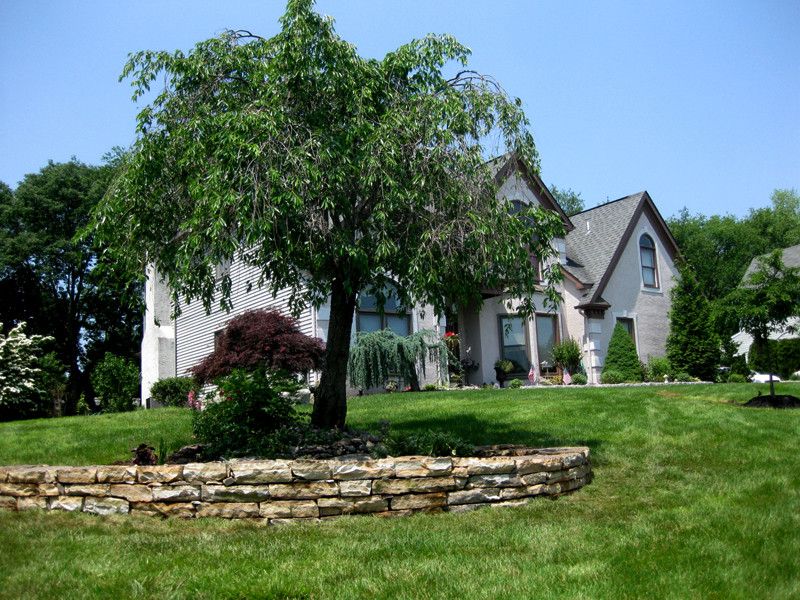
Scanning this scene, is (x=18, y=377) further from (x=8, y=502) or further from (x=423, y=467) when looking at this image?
(x=423, y=467)

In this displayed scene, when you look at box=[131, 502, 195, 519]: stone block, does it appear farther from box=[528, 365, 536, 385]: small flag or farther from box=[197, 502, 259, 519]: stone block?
box=[528, 365, 536, 385]: small flag

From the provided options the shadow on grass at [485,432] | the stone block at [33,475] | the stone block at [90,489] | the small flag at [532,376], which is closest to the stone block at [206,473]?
the stone block at [90,489]

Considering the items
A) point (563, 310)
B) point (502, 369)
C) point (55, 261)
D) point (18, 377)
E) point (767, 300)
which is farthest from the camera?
point (55, 261)

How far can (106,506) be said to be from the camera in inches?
274

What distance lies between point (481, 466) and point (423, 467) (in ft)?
1.87

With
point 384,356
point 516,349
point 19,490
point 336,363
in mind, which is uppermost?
point 516,349

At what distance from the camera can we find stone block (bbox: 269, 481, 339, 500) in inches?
266

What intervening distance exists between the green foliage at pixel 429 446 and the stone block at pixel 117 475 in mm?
2646

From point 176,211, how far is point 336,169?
90.7 inches

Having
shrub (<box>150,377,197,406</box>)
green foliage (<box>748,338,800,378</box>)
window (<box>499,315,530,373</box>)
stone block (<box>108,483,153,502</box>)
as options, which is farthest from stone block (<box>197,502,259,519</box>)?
green foliage (<box>748,338,800,378</box>)

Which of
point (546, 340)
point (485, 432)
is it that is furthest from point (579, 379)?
point (485, 432)

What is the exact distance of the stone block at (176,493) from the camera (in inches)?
269

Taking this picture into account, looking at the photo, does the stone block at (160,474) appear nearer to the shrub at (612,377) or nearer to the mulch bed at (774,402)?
the mulch bed at (774,402)

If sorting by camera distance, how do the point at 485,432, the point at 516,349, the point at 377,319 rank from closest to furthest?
the point at 485,432 → the point at 377,319 → the point at 516,349
